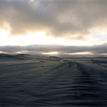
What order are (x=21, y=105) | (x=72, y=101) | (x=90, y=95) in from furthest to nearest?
(x=90, y=95) < (x=72, y=101) < (x=21, y=105)

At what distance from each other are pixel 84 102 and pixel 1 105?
4.00 metres

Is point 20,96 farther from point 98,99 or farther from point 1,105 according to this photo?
point 98,99

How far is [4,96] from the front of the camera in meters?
5.45

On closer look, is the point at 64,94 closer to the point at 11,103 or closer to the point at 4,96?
the point at 11,103

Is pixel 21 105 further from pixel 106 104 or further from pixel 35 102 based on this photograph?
pixel 106 104

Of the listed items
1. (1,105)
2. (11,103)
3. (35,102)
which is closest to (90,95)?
(35,102)

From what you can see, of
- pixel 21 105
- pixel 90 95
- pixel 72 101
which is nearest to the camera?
pixel 21 105

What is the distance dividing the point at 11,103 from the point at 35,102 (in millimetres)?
1163

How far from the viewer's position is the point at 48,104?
4566 mm

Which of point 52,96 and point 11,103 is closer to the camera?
point 11,103

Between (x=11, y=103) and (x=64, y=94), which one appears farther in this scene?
(x=64, y=94)

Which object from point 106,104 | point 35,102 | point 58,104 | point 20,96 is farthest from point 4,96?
point 106,104

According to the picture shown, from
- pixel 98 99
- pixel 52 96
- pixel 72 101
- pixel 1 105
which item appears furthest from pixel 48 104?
pixel 98 99

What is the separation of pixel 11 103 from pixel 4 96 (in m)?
1.10
